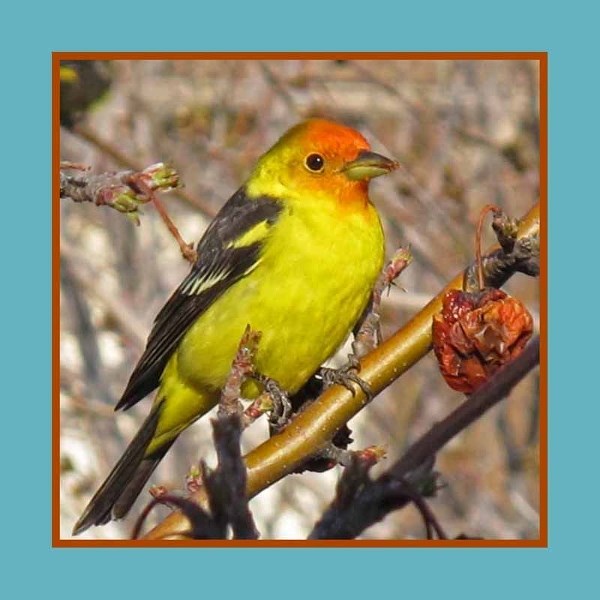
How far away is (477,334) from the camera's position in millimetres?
2398

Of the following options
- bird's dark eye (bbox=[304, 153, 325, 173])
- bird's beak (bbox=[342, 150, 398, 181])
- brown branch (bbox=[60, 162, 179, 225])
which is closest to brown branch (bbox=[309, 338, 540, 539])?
brown branch (bbox=[60, 162, 179, 225])

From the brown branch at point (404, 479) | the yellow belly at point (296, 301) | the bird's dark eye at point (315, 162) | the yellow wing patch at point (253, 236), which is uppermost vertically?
the bird's dark eye at point (315, 162)

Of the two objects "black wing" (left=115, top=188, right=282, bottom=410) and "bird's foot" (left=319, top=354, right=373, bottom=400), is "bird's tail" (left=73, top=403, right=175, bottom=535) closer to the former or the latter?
"black wing" (left=115, top=188, right=282, bottom=410)

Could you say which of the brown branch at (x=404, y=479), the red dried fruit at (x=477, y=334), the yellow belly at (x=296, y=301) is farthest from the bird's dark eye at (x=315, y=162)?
the brown branch at (x=404, y=479)

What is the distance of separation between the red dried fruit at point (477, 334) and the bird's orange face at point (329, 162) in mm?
683

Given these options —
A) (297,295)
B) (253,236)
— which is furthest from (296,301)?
(253,236)

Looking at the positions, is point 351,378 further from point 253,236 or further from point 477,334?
point 253,236

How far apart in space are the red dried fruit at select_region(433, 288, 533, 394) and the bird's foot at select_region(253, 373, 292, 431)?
499mm

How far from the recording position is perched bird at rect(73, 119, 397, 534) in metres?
3.00

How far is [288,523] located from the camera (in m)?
4.73

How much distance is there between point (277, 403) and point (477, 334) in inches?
25.4

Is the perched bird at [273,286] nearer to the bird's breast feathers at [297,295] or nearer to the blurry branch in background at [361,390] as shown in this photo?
the bird's breast feathers at [297,295]

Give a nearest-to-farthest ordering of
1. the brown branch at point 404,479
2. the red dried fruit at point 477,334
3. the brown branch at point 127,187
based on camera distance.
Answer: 1. the brown branch at point 404,479
2. the red dried fruit at point 477,334
3. the brown branch at point 127,187

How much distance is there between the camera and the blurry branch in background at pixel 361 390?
2480 mm
